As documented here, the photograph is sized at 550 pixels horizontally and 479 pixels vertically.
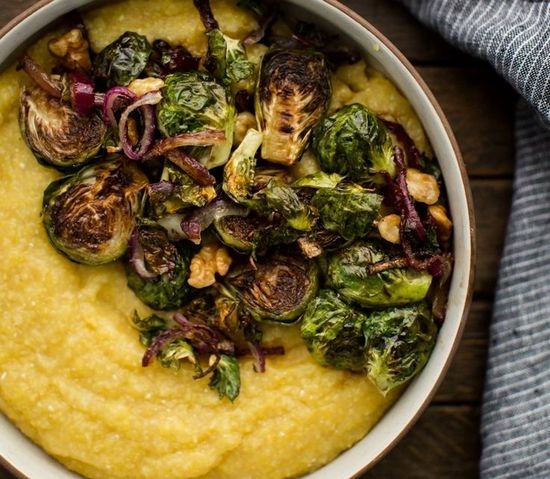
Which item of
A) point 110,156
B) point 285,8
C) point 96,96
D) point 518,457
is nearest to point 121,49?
point 96,96

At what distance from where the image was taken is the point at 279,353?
342 centimetres

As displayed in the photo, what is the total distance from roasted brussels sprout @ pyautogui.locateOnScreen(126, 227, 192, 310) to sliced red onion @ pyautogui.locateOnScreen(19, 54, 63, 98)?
0.61 metres

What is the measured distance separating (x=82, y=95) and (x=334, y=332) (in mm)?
1301

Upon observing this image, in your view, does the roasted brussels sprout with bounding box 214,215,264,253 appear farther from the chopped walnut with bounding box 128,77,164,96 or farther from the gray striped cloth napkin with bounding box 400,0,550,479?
the gray striped cloth napkin with bounding box 400,0,550,479

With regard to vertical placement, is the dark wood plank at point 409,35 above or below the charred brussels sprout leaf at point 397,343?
above

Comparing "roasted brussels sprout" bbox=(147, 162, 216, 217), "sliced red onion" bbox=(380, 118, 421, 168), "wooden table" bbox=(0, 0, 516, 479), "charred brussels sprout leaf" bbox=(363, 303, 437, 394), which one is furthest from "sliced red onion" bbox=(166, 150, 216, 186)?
"wooden table" bbox=(0, 0, 516, 479)

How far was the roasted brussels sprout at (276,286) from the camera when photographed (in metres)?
3.34

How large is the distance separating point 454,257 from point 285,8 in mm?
1184

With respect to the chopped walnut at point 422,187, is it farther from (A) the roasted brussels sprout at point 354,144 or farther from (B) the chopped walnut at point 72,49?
(B) the chopped walnut at point 72,49

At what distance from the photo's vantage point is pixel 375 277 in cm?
331

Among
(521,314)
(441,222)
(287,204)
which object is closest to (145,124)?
(287,204)

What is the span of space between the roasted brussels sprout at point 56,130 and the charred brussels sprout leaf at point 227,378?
957 mm

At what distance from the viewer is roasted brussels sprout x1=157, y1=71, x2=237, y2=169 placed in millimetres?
3199

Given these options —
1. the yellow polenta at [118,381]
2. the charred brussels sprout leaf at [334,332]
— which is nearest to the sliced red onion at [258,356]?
the yellow polenta at [118,381]
